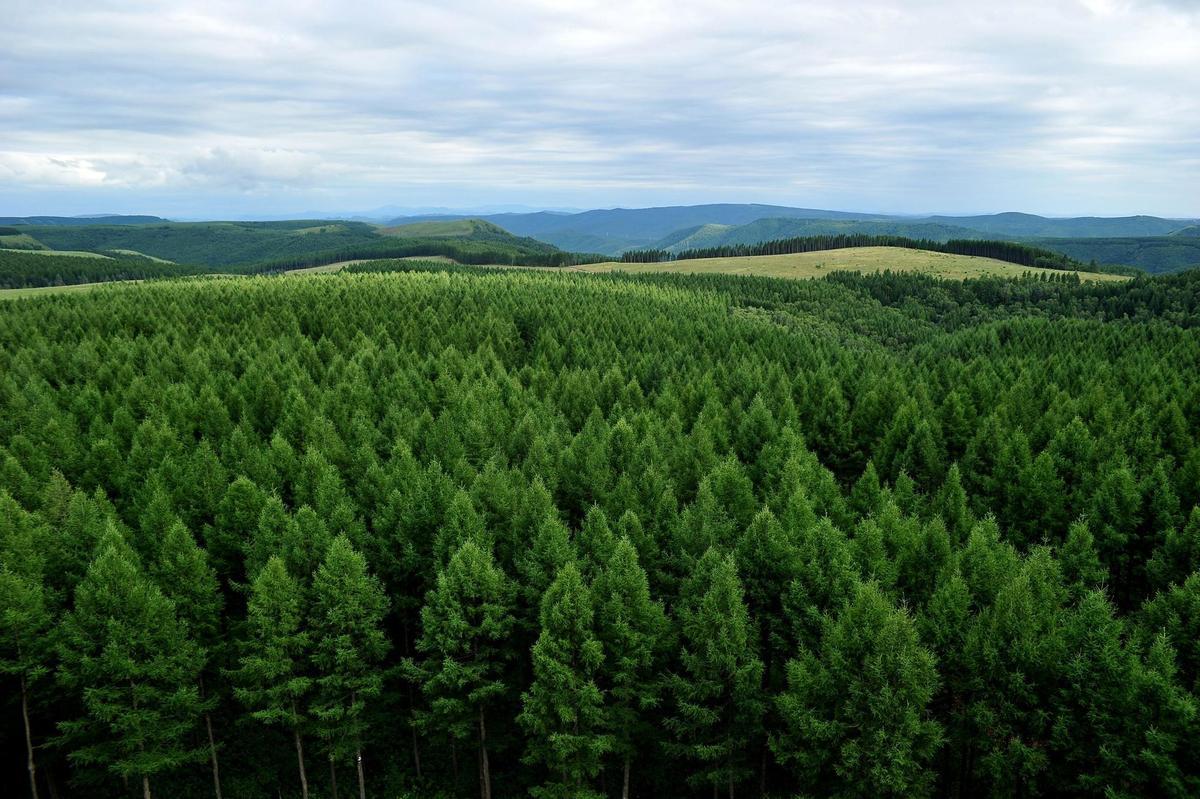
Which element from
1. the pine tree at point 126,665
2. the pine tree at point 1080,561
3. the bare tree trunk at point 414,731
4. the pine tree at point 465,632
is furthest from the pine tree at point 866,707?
the pine tree at point 126,665

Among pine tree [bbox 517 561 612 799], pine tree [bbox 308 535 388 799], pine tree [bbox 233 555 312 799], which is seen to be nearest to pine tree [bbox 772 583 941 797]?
pine tree [bbox 517 561 612 799]

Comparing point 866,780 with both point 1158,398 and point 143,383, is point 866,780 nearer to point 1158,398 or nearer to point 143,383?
point 1158,398

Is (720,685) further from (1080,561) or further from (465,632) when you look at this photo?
(1080,561)

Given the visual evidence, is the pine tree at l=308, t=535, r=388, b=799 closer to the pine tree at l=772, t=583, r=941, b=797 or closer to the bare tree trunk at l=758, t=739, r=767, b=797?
the bare tree trunk at l=758, t=739, r=767, b=797

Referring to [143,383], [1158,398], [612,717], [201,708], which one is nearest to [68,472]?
[143,383]

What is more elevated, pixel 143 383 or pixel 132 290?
pixel 132 290

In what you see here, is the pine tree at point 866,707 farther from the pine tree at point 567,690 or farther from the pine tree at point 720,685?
the pine tree at point 567,690
